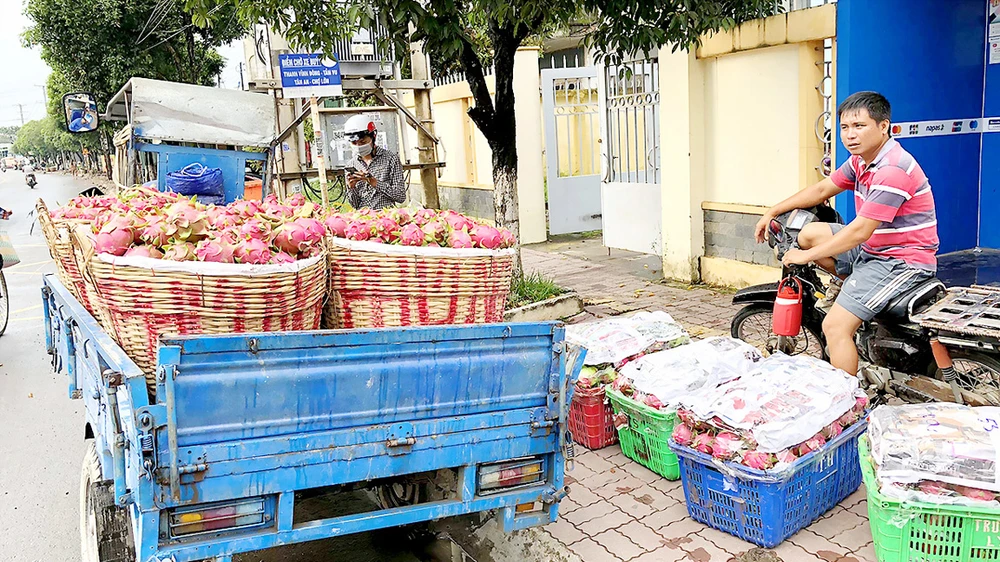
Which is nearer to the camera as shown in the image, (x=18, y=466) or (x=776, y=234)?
(x=776, y=234)

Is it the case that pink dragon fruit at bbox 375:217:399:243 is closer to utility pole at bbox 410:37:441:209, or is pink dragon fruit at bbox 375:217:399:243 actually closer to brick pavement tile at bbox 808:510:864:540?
brick pavement tile at bbox 808:510:864:540

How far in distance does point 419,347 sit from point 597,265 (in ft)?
24.5

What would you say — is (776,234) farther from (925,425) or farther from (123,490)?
(123,490)

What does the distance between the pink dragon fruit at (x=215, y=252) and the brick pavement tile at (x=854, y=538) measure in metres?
2.71

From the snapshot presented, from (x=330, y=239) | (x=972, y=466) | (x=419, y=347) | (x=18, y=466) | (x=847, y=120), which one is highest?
(x=847, y=120)

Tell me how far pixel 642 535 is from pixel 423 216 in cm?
176

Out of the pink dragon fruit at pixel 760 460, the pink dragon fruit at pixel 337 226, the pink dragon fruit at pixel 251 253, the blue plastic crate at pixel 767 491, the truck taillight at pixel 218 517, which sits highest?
the pink dragon fruit at pixel 337 226

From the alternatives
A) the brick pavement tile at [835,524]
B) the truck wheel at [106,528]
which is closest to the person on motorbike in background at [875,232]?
the brick pavement tile at [835,524]

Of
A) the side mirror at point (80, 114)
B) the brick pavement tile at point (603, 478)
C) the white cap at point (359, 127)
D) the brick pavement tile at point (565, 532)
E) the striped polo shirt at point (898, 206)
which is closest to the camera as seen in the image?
the brick pavement tile at point (565, 532)

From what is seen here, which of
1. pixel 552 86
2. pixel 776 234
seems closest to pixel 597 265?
pixel 552 86

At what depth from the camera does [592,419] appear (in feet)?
14.6

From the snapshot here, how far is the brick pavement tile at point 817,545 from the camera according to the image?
3279 mm

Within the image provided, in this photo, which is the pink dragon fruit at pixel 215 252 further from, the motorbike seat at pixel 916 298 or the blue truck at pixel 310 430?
the motorbike seat at pixel 916 298

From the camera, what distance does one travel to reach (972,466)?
282 centimetres
